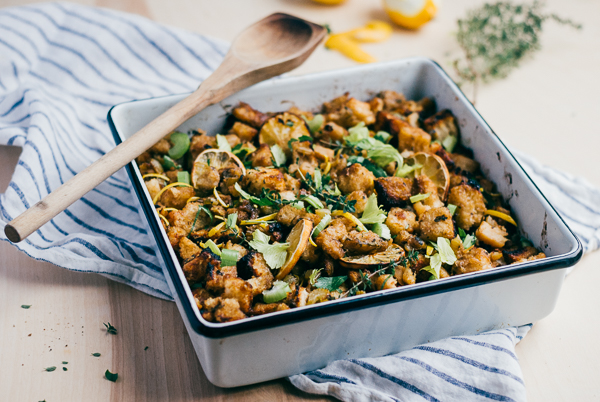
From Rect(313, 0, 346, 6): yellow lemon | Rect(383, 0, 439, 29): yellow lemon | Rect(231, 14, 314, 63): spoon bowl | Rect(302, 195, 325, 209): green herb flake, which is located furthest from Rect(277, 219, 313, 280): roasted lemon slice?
Rect(313, 0, 346, 6): yellow lemon

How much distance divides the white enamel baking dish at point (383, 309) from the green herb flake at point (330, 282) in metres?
0.13

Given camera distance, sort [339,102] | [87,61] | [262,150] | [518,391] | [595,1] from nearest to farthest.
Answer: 1. [518,391]
2. [262,150]
3. [339,102]
4. [87,61]
5. [595,1]

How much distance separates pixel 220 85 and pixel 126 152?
412mm

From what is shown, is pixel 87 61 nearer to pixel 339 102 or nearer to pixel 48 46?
pixel 48 46

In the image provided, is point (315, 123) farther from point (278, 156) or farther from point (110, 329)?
point (110, 329)

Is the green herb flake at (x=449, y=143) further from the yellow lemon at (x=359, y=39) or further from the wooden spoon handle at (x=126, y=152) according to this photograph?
the yellow lemon at (x=359, y=39)

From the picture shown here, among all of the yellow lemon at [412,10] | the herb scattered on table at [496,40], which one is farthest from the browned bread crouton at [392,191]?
the yellow lemon at [412,10]

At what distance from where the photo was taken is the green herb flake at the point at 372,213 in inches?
56.3

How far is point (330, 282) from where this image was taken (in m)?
1.30

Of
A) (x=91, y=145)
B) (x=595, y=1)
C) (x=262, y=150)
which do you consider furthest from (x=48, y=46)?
(x=595, y=1)

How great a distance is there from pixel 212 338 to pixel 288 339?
0.17 metres

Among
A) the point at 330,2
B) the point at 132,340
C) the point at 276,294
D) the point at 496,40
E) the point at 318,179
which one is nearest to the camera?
the point at 276,294

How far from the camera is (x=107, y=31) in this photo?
7.41 feet

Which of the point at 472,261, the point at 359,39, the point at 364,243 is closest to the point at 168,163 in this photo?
the point at 364,243
